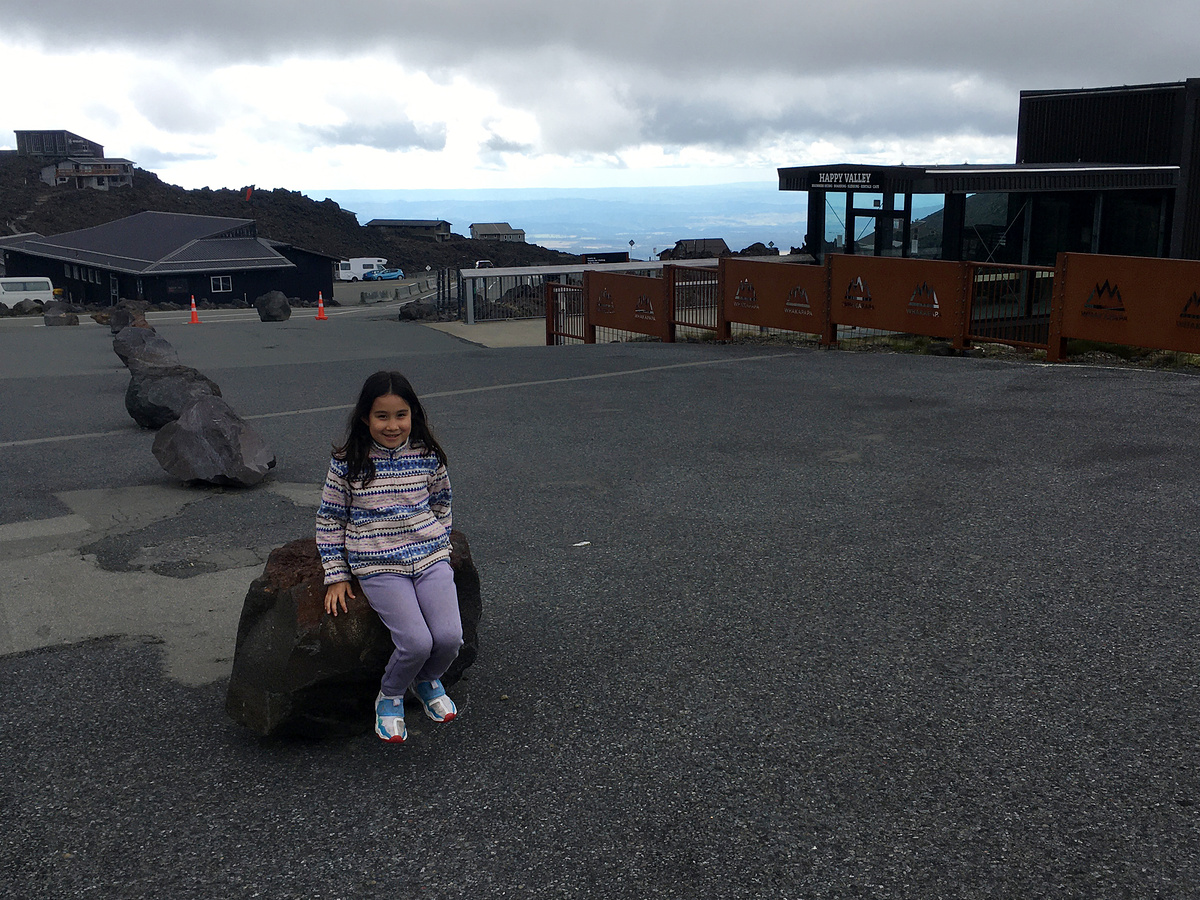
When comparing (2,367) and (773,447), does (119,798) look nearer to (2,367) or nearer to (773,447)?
(773,447)

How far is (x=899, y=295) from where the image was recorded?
16094mm

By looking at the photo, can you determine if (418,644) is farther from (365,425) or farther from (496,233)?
(496,233)

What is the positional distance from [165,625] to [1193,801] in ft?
16.0

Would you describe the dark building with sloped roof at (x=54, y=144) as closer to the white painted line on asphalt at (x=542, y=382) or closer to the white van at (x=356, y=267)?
the white van at (x=356, y=267)

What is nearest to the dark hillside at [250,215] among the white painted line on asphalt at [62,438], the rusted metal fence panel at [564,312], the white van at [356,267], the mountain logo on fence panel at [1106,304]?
the white van at [356,267]

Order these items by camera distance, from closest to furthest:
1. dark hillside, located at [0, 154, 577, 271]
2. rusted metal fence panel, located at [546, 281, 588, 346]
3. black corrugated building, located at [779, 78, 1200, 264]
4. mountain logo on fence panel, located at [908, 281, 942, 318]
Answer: mountain logo on fence panel, located at [908, 281, 942, 318] < black corrugated building, located at [779, 78, 1200, 264] < rusted metal fence panel, located at [546, 281, 588, 346] < dark hillside, located at [0, 154, 577, 271]

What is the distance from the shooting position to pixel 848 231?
24047mm

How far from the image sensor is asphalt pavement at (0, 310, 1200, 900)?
3.57 metres

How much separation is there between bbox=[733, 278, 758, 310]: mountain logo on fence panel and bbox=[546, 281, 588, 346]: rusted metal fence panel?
5.33 meters

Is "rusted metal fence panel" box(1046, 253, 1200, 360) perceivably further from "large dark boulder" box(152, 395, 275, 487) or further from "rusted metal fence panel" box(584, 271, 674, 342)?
"large dark boulder" box(152, 395, 275, 487)

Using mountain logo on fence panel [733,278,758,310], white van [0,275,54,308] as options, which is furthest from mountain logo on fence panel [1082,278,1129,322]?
white van [0,275,54,308]

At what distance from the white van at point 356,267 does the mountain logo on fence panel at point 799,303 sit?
8429 cm

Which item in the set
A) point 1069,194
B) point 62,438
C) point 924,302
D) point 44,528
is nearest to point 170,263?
point 1069,194

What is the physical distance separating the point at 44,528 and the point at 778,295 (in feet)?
42.9
